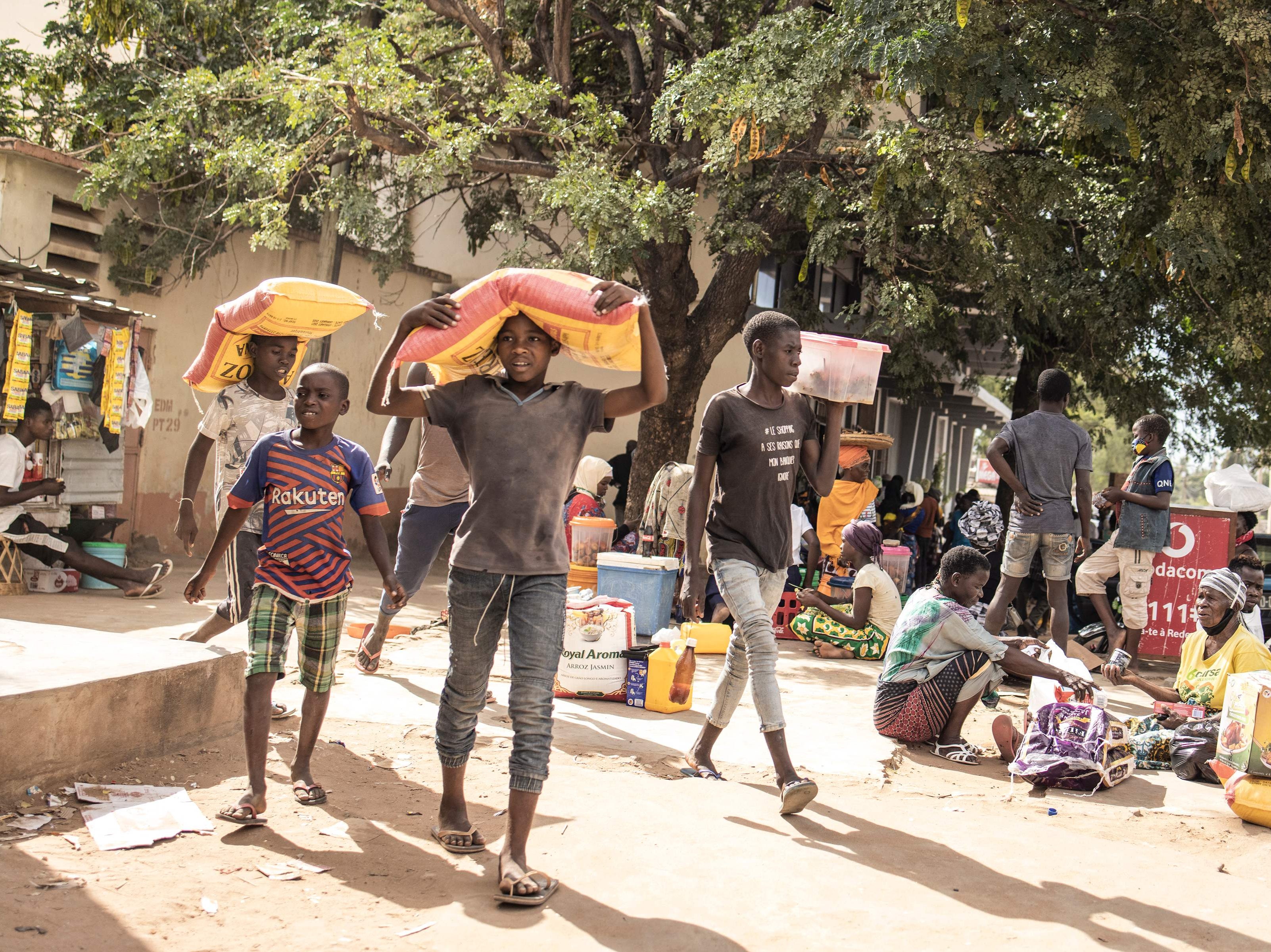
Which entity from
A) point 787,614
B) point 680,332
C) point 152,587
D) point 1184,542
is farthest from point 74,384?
point 1184,542

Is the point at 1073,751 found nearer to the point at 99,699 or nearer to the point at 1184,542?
the point at 99,699

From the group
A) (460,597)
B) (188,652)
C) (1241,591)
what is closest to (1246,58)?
(1241,591)

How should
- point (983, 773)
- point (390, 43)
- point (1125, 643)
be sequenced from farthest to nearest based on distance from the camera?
point (390, 43)
point (1125, 643)
point (983, 773)

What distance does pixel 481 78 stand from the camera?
37.6 feet

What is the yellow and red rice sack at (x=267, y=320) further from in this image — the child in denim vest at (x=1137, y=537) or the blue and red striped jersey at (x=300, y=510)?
the child in denim vest at (x=1137, y=537)

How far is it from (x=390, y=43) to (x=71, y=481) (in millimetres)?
5105

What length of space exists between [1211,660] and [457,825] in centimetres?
437

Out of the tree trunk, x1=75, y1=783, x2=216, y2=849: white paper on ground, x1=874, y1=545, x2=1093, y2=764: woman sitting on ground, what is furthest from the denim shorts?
x1=75, y1=783, x2=216, y2=849: white paper on ground

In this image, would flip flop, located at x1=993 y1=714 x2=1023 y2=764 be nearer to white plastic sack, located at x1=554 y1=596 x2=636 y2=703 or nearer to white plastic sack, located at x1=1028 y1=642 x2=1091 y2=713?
white plastic sack, located at x1=1028 y1=642 x2=1091 y2=713

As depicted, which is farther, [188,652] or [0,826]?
[188,652]

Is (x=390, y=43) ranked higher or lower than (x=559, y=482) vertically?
higher

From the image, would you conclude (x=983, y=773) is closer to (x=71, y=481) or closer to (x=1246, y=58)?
(x=1246, y=58)

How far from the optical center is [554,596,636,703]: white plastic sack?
Result: 636cm

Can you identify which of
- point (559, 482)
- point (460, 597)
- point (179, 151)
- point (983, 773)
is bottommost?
point (983, 773)
